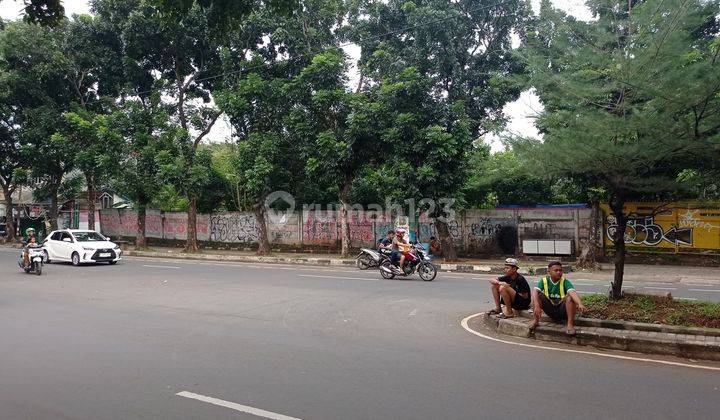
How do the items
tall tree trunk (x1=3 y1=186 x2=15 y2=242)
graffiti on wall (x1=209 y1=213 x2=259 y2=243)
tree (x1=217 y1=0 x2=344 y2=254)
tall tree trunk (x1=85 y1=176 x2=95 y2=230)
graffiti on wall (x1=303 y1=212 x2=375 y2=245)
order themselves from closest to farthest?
tree (x1=217 y1=0 x2=344 y2=254)
graffiti on wall (x1=303 y1=212 x2=375 y2=245)
graffiti on wall (x1=209 y1=213 x2=259 y2=243)
tall tree trunk (x1=85 y1=176 x2=95 y2=230)
tall tree trunk (x1=3 y1=186 x2=15 y2=242)

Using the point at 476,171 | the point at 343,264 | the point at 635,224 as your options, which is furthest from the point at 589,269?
the point at 343,264

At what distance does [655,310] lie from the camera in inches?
305

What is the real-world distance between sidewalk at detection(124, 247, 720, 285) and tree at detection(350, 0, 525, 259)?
220 cm

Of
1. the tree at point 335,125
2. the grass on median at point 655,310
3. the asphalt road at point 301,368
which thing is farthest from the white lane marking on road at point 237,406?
the tree at point 335,125

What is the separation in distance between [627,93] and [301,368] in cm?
585

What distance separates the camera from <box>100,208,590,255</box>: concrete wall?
68.3ft

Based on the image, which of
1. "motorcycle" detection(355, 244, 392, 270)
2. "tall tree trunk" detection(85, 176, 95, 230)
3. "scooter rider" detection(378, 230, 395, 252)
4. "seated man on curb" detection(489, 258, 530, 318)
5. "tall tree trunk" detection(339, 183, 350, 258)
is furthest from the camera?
"tall tree trunk" detection(85, 176, 95, 230)

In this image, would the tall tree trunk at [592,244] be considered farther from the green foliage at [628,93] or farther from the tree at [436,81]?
the green foliage at [628,93]

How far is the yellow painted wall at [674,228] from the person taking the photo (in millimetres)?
18438

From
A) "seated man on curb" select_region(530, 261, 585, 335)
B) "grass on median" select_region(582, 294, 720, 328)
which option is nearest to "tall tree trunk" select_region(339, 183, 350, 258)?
"grass on median" select_region(582, 294, 720, 328)

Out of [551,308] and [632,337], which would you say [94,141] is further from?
[632,337]

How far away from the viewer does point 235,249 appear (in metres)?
27.9

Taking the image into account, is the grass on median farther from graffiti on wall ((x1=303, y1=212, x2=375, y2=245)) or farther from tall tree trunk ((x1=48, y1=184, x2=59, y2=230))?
tall tree trunk ((x1=48, y1=184, x2=59, y2=230))

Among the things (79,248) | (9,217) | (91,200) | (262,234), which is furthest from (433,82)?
(9,217)
